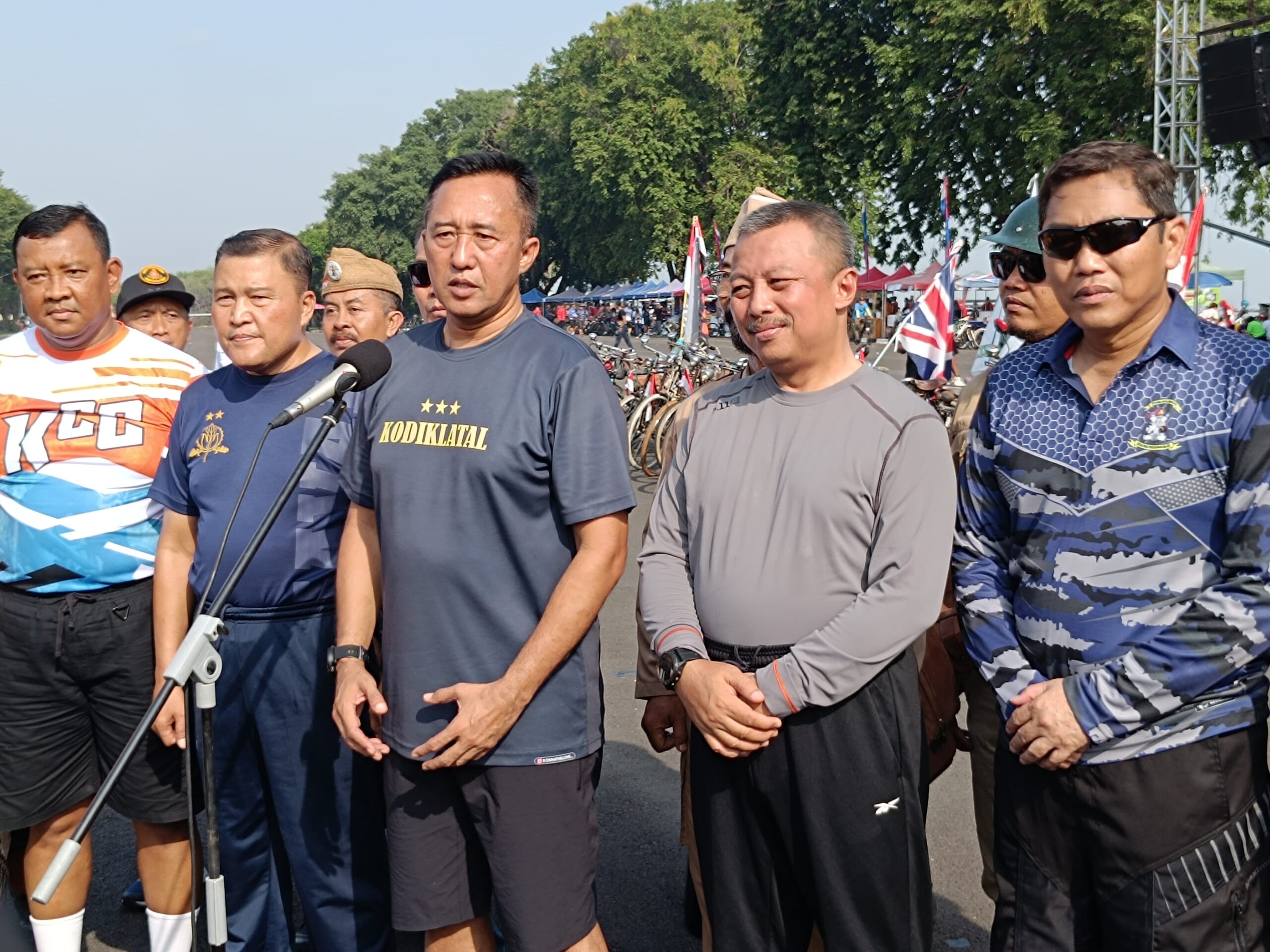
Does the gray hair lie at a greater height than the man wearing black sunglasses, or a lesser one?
greater

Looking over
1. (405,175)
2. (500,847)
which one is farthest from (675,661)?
(405,175)

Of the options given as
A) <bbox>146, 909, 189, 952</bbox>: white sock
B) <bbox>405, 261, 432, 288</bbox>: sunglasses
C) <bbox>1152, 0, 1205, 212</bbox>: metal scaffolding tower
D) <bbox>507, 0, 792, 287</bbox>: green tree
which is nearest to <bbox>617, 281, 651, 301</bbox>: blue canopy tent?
<bbox>507, 0, 792, 287</bbox>: green tree

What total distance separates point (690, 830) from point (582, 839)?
47 centimetres

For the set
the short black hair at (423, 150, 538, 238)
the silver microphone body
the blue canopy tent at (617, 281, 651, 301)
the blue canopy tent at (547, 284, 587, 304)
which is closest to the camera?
the silver microphone body

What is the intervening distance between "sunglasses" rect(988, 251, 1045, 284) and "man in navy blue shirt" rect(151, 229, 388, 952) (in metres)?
1.98

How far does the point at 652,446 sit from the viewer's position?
40.1 feet

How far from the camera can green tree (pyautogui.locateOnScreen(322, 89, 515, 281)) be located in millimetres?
73750

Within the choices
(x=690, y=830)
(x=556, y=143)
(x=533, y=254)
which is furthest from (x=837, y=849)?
(x=556, y=143)

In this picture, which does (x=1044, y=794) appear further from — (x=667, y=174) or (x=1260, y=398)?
(x=667, y=174)

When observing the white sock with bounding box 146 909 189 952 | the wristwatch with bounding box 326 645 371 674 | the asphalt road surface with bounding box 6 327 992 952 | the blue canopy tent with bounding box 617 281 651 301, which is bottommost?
the asphalt road surface with bounding box 6 327 992 952

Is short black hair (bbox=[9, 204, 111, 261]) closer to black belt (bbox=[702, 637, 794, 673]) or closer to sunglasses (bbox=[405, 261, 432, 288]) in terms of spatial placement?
sunglasses (bbox=[405, 261, 432, 288])

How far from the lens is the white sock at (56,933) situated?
10.8 ft

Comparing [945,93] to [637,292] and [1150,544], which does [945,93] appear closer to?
[1150,544]

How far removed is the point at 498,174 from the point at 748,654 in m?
1.25
